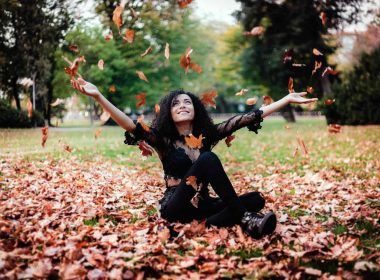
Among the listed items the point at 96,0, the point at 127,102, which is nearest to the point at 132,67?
the point at 127,102

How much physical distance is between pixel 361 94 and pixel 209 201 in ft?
60.7

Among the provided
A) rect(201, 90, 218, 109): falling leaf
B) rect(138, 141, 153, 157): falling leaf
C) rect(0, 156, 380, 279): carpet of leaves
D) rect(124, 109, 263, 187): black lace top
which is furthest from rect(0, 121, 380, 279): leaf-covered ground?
rect(201, 90, 218, 109): falling leaf

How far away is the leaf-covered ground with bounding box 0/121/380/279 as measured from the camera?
298 centimetres

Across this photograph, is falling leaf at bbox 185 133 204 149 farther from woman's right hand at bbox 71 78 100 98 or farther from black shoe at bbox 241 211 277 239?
woman's right hand at bbox 71 78 100 98

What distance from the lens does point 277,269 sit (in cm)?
299

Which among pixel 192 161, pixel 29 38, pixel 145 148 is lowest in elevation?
pixel 192 161

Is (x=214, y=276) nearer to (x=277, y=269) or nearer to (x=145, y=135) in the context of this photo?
(x=277, y=269)

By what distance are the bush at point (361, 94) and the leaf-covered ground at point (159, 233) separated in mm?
14384

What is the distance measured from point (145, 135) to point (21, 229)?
1.48m

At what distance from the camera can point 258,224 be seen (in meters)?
3.59

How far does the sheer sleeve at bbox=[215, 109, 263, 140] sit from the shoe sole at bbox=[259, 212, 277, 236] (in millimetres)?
1034

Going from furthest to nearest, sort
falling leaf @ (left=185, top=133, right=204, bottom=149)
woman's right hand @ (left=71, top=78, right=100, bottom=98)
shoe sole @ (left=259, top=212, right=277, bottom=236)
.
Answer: falling leaf @ (left=185, top=133, right=204, bottom=149) < woman's right hand @ (left=71, top=78, right=100, bottom=98) < shoe sole @ (left=259, top=212, right=277, bottom=236)

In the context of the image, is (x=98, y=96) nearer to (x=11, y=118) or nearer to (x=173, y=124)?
(x=173, y=124)

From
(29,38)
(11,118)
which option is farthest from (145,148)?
(29,38)
